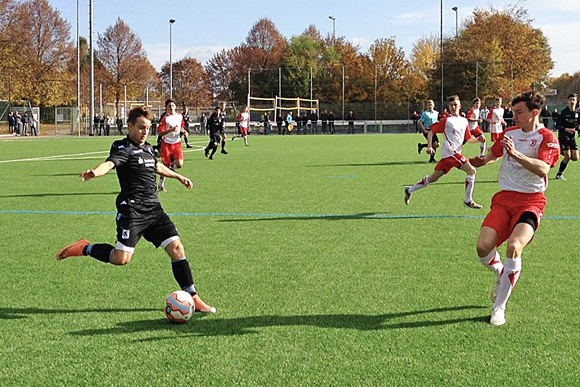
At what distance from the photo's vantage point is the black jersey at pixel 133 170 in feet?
20.3

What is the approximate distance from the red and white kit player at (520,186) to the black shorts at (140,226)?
2.66 m

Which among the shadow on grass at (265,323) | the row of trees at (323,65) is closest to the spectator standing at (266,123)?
the row of trees at (323,65)

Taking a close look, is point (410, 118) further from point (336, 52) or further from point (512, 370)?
point (512, 370)

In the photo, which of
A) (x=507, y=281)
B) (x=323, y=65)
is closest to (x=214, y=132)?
(x=507, y=281)

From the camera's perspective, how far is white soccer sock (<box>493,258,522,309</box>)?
5.63 m

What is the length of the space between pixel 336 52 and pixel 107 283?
9621 centimetres

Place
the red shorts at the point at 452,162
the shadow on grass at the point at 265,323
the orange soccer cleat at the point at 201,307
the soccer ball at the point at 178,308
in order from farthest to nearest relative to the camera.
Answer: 1. the red shorts at the point at 452,162
2. the orange soccer cleat at the point at 201,307
3. the soccer ball at the point at 178,308
4. the shadow on grass at the point at 265,323

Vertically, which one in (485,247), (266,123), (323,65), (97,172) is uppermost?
(323,65)

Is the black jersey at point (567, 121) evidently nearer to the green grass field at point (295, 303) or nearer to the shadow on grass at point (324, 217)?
the green grass field at point (295, 303)

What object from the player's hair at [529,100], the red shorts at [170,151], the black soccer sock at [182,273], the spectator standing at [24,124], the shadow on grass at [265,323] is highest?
the spectator standing at [24,124]

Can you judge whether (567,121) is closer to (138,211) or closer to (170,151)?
(170,151)

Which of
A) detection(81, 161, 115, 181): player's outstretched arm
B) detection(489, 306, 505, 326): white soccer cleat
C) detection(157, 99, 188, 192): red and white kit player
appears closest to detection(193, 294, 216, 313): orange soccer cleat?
detection(81, 161, 115, 181): player's outstretched arm

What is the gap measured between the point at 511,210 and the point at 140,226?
124 inches

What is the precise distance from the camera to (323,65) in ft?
326
